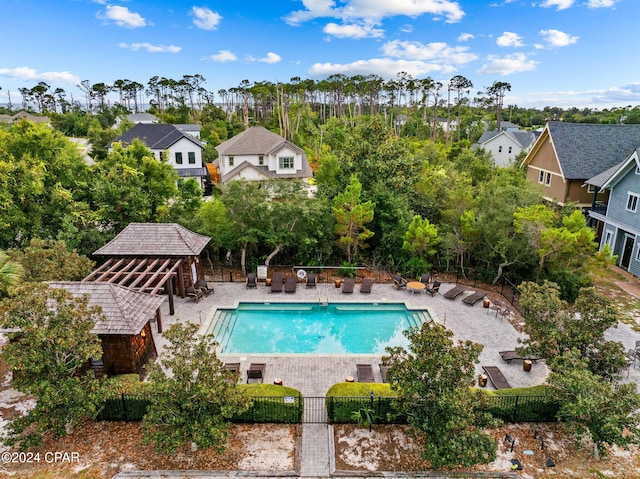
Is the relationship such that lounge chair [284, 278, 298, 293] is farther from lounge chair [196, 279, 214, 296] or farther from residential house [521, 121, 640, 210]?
residential house [521, 121, 640, 210]

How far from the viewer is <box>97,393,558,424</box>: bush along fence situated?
41.8ft

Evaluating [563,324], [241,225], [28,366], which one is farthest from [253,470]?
[241,225]

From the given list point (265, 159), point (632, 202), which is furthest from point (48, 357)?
point (265, 159)

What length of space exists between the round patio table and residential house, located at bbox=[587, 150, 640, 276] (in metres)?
12.9

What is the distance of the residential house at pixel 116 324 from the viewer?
13.7 metres

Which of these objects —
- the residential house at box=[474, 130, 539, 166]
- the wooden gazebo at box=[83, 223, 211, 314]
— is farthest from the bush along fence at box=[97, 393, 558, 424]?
the residential house at box=[474, 130, 539, 166]

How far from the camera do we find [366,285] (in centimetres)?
2291

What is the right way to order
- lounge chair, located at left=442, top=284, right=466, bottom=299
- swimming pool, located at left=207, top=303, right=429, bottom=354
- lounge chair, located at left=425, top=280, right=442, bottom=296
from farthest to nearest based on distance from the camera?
1. lounge chair, located at left=425, top=280, right=442, bottom=296
2. lounge chair, located at left=442, top=284, right=466, bottom=299
3. swimming pool, located at left=207, top=303, right=429, bottom=354

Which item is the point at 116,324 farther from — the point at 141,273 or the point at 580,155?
the point at 580,155

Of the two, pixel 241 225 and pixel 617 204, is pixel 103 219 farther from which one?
pixel 617 204

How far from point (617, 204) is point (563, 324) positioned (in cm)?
1882

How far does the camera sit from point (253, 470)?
11273 millimetres

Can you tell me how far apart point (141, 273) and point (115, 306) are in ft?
14.5

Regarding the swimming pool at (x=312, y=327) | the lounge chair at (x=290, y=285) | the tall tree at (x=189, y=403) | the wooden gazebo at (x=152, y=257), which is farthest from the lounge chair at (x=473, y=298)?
the tall tree at (x=189, y=403)
